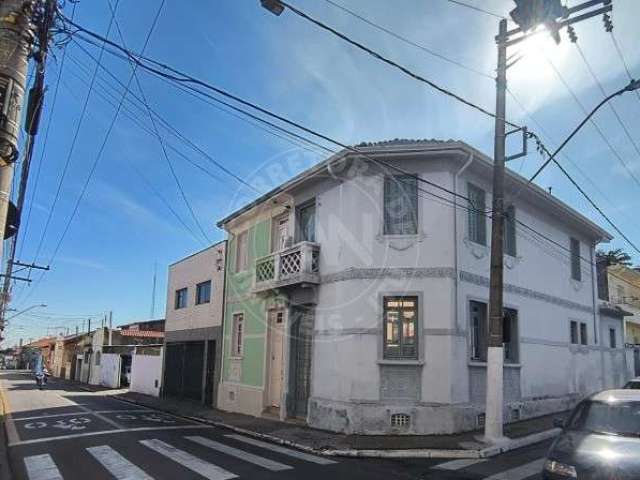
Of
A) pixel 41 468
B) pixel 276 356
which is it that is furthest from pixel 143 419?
pixel 41 468

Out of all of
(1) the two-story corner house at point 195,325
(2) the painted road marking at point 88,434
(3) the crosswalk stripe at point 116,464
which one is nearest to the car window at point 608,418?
(3) the crosswalk stripe at point 116,464

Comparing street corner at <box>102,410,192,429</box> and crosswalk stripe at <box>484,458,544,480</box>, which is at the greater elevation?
crosswalk stripe at <box>484,458,544,480</box>

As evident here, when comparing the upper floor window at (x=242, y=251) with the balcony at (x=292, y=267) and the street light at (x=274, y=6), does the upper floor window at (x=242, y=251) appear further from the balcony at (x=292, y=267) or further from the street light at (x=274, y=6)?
the street light at (x=274, y=6)

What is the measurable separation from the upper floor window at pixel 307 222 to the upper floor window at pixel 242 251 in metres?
4.03

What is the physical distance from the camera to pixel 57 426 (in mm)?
14820

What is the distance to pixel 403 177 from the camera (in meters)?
14.2

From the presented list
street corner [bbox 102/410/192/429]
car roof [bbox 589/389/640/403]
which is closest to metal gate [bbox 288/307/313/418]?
street corner [bbox 102/410/192/429]

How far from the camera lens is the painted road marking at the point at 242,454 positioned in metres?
9.59

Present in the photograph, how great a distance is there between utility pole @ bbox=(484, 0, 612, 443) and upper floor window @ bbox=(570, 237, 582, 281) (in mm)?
9121

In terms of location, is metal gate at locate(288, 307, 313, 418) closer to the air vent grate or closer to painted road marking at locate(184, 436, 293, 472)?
the air vent grate

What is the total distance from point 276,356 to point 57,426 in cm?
662

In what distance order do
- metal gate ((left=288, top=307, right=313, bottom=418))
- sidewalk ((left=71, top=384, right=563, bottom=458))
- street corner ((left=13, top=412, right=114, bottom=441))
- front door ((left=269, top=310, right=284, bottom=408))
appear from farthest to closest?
front door ((left=269, top=310, right=284, bottom=408)) < metal gate ((left=288, top=307, right=313, bottom=418)) < street corner ((left=13, top=412, right=114, bottom=441)) < sidewalk ((left=71, top=384, right=563, bottom=458))

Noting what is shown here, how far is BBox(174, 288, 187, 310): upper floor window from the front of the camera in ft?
86.0

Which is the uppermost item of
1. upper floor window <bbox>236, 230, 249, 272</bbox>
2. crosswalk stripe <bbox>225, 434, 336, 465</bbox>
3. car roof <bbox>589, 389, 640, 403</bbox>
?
upper floor window <bbox>236, 230, 249, 272</bbox>
